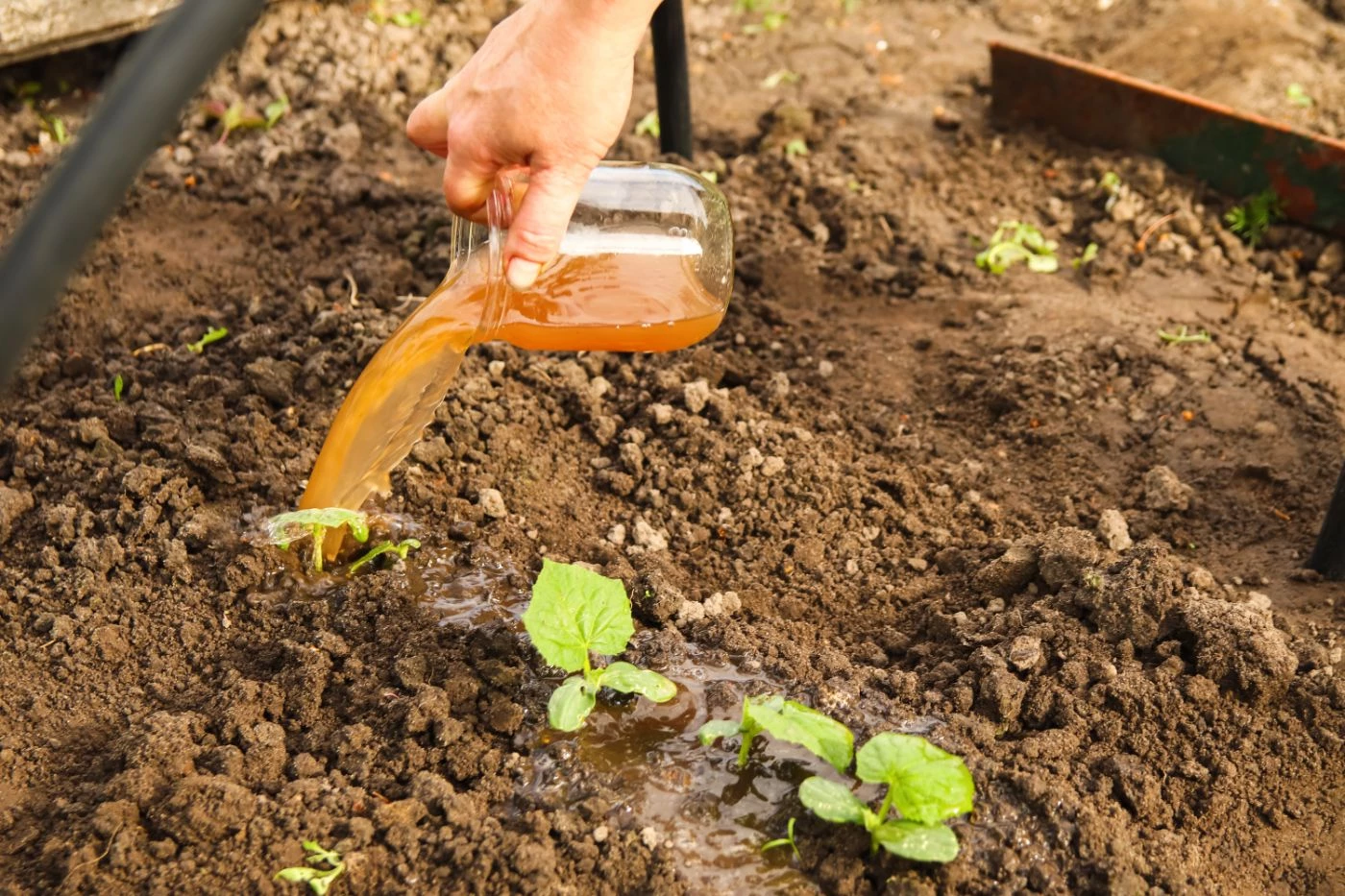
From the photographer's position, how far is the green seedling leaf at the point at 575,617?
6.88 ft

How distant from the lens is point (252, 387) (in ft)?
9.64

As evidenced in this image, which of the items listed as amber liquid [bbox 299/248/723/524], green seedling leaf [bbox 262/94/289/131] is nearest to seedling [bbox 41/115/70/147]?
green seedling leaf [bbox 262/94/289/131]

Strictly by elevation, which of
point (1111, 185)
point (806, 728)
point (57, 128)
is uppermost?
point (57, 128)

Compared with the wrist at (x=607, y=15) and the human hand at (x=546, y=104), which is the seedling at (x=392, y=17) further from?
Answer: the wrist at (x=607, y=15)

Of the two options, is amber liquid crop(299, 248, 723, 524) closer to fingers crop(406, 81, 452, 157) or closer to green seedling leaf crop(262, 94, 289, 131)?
fingers crop(406, 81, 452, 157)

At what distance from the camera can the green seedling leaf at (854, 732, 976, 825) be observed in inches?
72.8

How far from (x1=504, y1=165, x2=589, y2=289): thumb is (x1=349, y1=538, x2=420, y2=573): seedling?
2.38ft

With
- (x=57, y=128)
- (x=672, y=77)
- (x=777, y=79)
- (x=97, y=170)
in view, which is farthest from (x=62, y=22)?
(x=97, y=170)

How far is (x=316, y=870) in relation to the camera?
191 cm

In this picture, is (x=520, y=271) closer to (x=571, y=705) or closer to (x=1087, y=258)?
(x=571, y=705)

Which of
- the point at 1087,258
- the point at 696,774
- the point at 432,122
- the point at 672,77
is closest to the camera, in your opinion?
the point at 696,774

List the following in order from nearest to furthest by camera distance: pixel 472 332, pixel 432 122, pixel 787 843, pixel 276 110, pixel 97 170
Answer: pixel 97 170 → pixel 787 843 → pixel 432 122 → pixel 472 332 → pixel 276 110

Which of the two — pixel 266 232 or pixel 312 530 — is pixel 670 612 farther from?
pixel 266 232

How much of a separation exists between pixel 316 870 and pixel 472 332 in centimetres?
100
